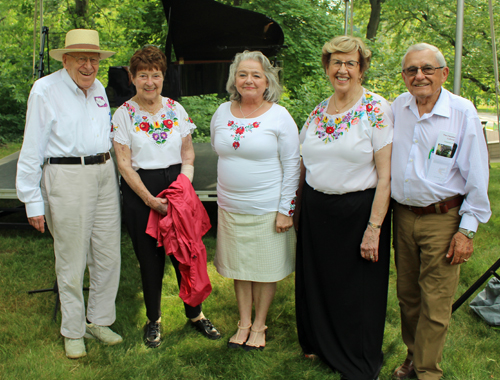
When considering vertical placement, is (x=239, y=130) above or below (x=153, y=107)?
below

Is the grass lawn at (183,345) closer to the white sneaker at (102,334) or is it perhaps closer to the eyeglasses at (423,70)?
the white sneaker at (102,334)

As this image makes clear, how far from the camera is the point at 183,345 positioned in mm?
2752

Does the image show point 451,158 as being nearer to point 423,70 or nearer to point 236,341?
point 423,70

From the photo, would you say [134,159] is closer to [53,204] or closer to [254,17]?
[53,204]

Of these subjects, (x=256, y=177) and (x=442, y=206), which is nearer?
(x=442, y=206)

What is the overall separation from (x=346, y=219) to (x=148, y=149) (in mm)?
1244

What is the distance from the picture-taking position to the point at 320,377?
2.41 meters

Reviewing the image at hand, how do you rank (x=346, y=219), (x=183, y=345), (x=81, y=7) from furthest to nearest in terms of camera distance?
(x=81, y=7)
(x=183, y=345)
(x=346, y=219)

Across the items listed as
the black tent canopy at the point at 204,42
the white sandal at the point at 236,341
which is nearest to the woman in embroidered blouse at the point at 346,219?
the white sandal at the point at 236,341

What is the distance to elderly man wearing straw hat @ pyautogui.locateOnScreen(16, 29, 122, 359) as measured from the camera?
94.3 inches

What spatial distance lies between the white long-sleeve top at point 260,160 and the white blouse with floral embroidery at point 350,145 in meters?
0.19

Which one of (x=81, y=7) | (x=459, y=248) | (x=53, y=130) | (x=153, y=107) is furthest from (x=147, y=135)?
(x=81, y=7)

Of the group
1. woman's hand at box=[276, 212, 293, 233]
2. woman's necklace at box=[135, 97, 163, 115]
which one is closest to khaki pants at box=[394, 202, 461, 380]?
woman's hand at box=[276, 212, 293, 233]

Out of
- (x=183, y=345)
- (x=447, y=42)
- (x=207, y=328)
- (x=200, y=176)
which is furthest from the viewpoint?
(x=447, y=42)
